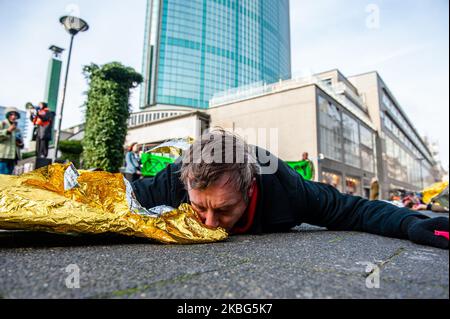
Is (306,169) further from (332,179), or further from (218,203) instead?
(218,203)

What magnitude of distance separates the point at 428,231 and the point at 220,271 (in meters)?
0.92

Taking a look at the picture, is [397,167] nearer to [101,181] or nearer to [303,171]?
[303,171]

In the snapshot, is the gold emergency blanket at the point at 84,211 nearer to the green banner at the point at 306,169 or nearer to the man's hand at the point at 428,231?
the man's hand at the point at 428,231

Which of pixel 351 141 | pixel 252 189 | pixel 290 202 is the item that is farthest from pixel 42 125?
pixel 351 141

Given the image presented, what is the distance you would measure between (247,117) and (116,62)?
7417 mm

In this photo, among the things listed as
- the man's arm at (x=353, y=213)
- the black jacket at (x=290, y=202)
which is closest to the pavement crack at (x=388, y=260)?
the man's arm at (x=353, y=213)

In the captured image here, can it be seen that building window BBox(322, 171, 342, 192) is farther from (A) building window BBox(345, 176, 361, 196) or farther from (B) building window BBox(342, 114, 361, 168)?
(B) building window BBox(342, 114, 361, 168)

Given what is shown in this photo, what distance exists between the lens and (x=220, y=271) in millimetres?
736

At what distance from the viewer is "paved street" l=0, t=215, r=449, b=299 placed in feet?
1.78

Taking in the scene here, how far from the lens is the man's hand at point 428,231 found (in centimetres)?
108

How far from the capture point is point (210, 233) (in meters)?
1.30

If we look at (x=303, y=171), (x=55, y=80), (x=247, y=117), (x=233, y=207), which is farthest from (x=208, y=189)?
(x=55, y=80)

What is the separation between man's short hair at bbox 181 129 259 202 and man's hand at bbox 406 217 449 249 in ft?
2.48

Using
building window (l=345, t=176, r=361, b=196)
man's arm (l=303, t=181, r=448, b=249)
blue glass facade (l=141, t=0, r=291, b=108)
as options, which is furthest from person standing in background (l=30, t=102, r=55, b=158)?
blue glass facade (l=141, t=0, r=291, b=108)
